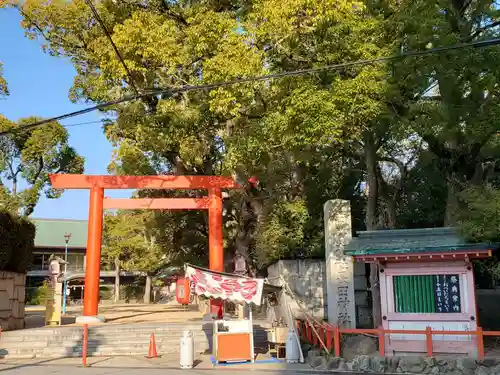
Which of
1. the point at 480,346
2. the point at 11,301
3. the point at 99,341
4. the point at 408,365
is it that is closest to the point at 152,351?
the point at 99,341

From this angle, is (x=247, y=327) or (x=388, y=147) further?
(x=388, y=147)

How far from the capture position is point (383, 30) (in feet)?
46.8

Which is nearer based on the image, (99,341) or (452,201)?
(452,201)

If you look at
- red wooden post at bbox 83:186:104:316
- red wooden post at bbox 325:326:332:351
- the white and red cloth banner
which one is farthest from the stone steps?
red wooden post at bbox 325:326:332:351

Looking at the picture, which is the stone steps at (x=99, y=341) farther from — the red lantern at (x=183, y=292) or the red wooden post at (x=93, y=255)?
the red lantern at (x=183, y=292)

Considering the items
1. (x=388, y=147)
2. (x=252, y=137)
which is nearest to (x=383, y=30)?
(x=252, y=137)

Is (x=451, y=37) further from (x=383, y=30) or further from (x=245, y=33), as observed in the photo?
(x=245, y=33)

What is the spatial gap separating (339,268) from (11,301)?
456 inches

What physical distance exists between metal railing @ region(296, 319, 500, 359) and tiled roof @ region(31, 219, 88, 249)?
4040 cm

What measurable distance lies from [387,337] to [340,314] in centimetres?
281

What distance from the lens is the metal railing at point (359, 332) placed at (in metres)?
10.9

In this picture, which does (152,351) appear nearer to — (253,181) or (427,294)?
(427,294)

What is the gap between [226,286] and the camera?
12.7m

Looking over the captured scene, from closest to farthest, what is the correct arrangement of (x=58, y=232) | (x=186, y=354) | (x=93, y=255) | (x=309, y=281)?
(x=186, y=354) < (x=309, y=281) < (x=93, y=255) < (x=58, y=232)
